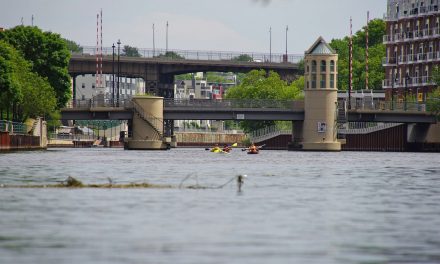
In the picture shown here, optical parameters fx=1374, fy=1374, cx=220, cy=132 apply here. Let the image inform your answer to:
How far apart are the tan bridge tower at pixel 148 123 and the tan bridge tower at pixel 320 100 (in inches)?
794

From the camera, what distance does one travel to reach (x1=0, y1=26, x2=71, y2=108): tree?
176 m

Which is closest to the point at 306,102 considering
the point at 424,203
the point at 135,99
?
the point at 135,99

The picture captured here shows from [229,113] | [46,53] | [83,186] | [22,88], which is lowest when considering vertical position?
[83,186]

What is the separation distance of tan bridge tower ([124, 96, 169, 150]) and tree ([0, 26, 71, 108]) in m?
10.9

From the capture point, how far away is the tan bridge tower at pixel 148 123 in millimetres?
185062

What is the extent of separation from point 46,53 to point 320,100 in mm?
39270

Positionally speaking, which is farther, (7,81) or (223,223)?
(7,81)

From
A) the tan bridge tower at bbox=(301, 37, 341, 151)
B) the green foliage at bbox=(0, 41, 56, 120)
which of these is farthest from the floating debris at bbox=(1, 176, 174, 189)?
the tan bridge tower at bbox=(301, 37, 341, 151)

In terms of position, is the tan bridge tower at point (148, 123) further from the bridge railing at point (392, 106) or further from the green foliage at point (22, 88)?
the bridge railing at point (392, 106)

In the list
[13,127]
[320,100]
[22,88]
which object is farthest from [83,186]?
[320,100]

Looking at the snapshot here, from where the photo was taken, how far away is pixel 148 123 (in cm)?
18475

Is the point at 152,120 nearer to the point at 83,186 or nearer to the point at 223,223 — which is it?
the point at 83,186

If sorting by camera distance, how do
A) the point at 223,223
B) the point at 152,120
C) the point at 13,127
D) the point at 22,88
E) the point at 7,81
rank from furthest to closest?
the point at 152,120 → the point at 22,88 → the point at 13,127 → the point at 7,81 → the point at 223,223

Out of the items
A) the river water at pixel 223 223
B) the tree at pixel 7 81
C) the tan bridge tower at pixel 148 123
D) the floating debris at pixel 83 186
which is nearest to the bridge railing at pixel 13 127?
the tree at pixel 7 81
